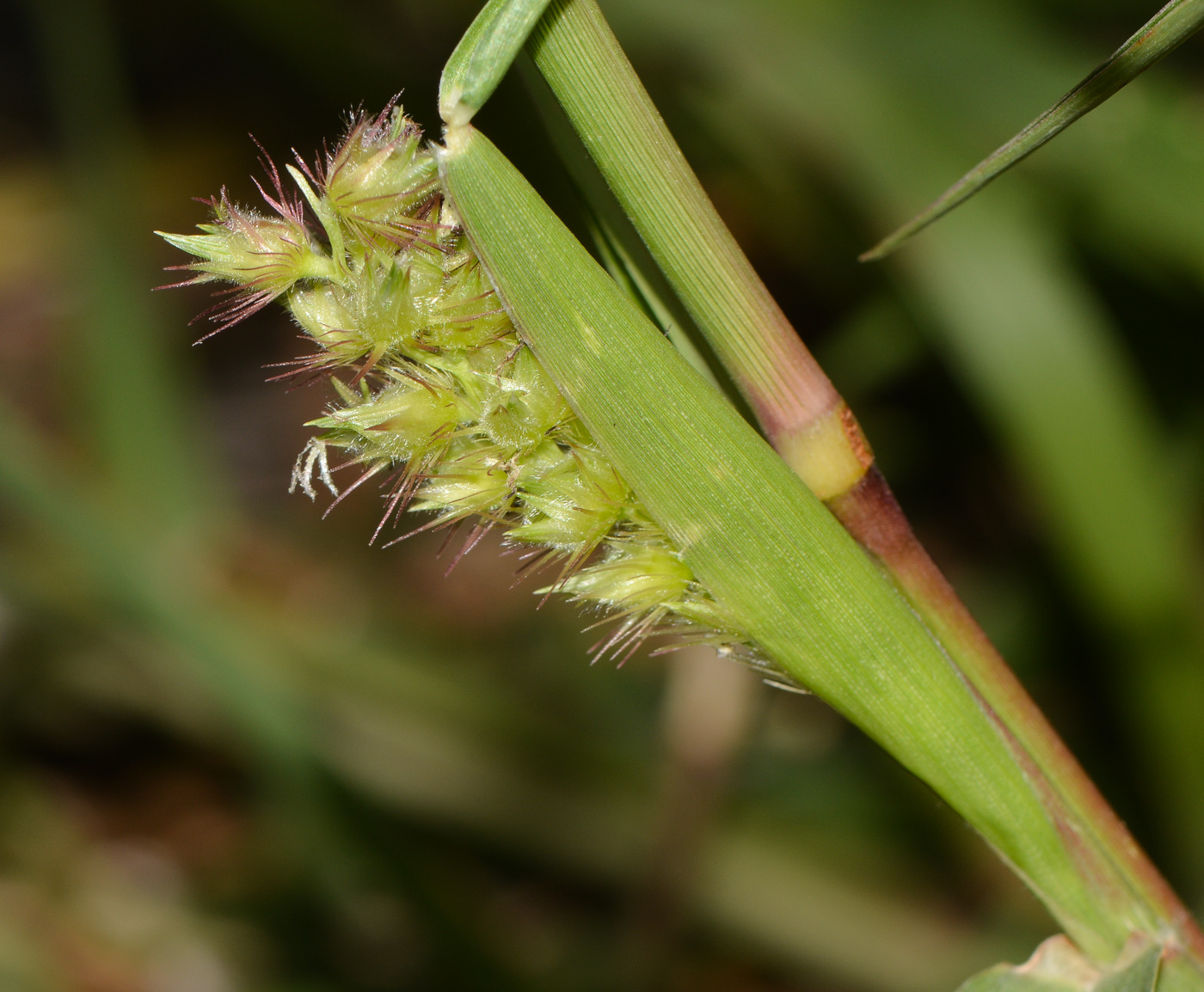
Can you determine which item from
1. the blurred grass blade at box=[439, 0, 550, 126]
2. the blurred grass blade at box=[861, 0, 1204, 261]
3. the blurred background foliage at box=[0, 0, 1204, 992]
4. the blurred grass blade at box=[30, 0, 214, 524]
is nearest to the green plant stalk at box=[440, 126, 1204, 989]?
the blurred grass blade at box=[439, 0, 550, 126]

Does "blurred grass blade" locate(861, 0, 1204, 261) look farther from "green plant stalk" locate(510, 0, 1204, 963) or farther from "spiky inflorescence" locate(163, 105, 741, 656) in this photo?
"spiky inflorescence" locate(163, 105, 741, 656)

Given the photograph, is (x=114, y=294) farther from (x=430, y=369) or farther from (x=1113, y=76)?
(x=1113, y=76)

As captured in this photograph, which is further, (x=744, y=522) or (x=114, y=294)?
(x=114, y=294)

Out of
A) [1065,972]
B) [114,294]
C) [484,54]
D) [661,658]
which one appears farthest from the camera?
[661,658]

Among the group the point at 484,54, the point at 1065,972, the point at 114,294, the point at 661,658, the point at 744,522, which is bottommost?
the point at 661,658

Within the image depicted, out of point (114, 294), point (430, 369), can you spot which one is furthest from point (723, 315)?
point (114, 294)

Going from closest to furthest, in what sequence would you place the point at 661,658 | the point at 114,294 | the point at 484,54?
the point at 484,54, the point at 114,294, the point at 661,658

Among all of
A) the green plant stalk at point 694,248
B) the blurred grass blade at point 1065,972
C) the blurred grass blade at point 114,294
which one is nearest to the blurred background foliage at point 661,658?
the blurred grass blade at point 114,294
